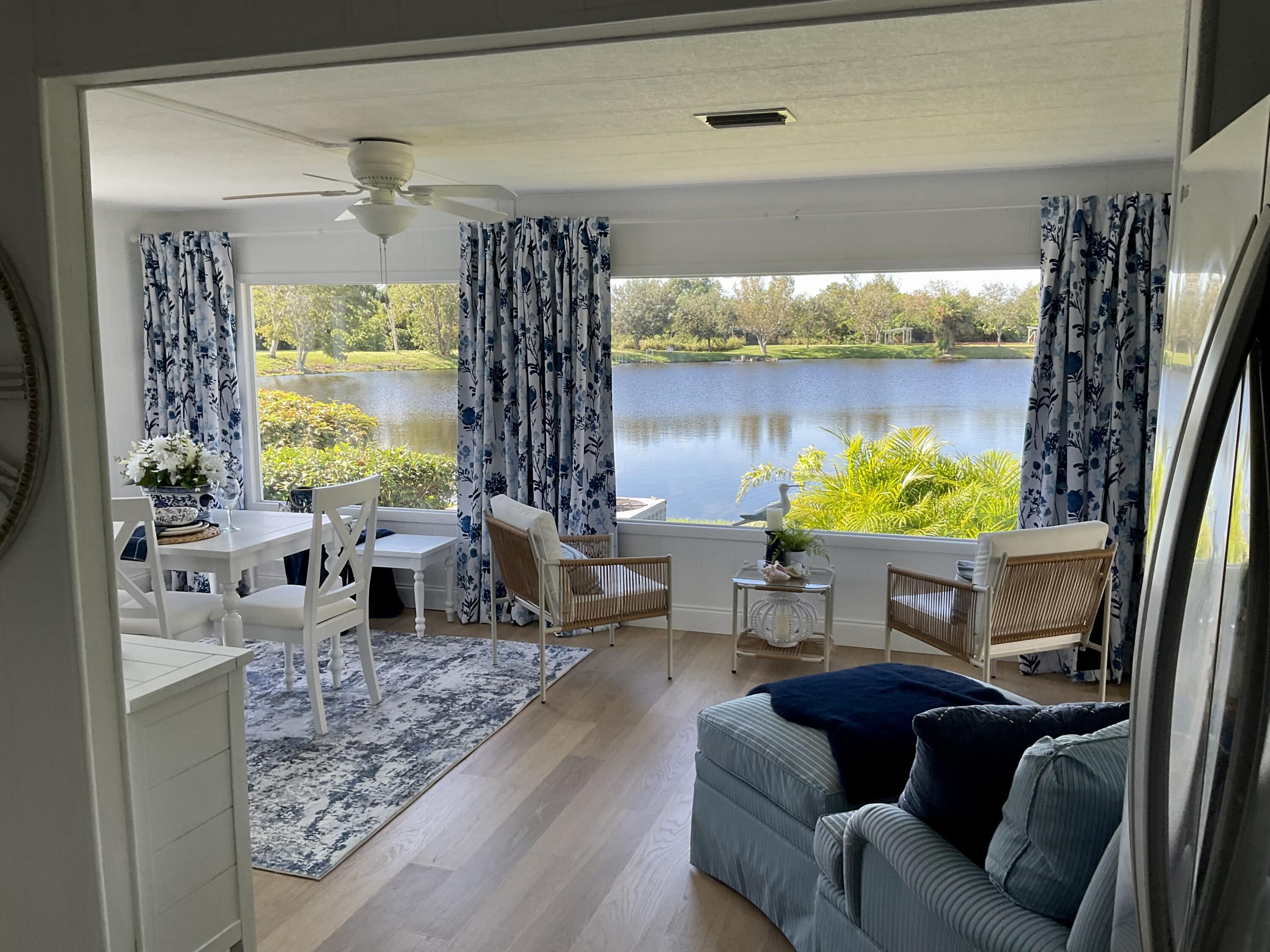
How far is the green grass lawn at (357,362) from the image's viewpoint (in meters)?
6.32

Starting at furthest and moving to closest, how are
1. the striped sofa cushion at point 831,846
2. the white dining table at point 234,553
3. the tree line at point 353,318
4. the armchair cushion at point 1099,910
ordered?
1. the tree line at point 353,318
2. the white dining table at point 234,553
3. the striped sofa cushion at point 831,846
4. the armchair cushion at point 1099,910

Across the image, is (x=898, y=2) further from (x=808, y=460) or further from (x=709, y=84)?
(x=808, y=460)

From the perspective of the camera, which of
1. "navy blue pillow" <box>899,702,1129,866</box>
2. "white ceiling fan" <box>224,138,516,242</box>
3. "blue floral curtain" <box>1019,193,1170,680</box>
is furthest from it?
"blue floral curtain" <box>1019,193,1170,680</box>

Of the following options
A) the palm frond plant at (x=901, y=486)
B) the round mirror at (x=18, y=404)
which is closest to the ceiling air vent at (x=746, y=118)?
the palm frond plant at (x=901, y=486)

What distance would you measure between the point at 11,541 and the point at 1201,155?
6.81 ft

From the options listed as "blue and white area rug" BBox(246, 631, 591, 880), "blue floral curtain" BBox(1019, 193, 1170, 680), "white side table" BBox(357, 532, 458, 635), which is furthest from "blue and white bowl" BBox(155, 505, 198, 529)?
"blue floral curtain" BBox(1019, 193, 1170, 680)

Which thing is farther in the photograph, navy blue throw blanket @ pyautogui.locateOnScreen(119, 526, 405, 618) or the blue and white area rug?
navy blue throw blanket @ pyautogui.locateOnScreen(119, 526, 405, 618)

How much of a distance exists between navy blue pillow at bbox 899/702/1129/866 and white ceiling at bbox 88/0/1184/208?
1.42 meters

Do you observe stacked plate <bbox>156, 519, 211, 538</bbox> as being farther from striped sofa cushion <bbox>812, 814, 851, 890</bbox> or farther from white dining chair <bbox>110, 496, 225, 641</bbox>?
striped sofa cushion <bbox>812, 814, 851, 890</bbox>

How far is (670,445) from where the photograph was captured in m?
5.88

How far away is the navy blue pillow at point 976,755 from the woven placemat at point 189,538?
3.64 m

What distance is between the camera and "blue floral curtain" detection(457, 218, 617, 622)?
5594 mm

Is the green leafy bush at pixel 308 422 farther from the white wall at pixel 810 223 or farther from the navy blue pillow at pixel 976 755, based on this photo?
the navy blue pillow at pixel 976 755

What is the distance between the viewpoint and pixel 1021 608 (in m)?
4.21
